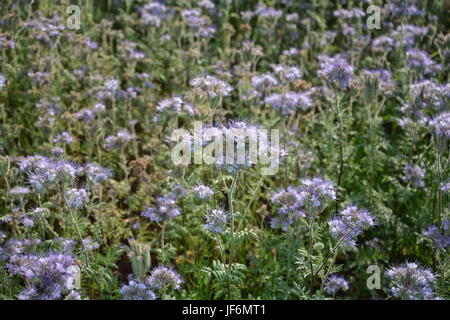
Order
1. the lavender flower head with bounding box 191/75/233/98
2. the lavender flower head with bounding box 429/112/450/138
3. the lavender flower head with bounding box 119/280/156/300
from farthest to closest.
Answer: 1. the lavender flower head with bounding box 191/75/233/98
2. the lavender flower head with bounding box 429/112/450/138
3. the lavender flower head with bounding box 119/280/156/300

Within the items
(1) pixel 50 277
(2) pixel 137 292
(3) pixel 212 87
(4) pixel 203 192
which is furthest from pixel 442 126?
(1) pixel 50 277

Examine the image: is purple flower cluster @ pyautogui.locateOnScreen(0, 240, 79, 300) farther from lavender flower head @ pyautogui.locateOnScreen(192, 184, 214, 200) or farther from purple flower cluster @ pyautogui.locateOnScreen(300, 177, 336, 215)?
purple flower cluster @ pyautogui.locateOnScreen(300, 177, 336, 215)

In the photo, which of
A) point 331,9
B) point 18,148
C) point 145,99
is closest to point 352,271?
point 145,99

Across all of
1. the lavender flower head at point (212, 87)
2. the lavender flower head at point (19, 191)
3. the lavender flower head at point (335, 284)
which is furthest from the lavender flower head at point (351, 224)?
the lavender flower head at point (19, 191)

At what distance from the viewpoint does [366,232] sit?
5887mm

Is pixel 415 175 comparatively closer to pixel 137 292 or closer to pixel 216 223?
pixel 216 223

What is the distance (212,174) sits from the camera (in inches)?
224

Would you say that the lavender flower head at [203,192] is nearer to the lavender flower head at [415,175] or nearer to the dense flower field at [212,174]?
the dense flower field at [212,174]

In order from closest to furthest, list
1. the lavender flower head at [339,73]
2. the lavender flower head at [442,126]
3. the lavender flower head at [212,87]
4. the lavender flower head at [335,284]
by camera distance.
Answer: the lavender flower head at [335,284] < the lavender flower head at [442,126] < the lavender flower head at [212,87] < the lavender flower head at [339,73]

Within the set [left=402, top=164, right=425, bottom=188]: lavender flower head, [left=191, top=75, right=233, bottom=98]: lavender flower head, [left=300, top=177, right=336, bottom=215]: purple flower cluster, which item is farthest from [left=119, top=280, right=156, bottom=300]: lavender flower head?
[left=402, top=164, right=425, bottom=188]: lavender flower head

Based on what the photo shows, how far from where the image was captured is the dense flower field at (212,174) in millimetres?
4387

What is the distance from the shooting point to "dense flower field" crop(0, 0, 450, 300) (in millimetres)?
4387

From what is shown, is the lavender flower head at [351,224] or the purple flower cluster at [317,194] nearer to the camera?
the lavender flower head at [351,224]
